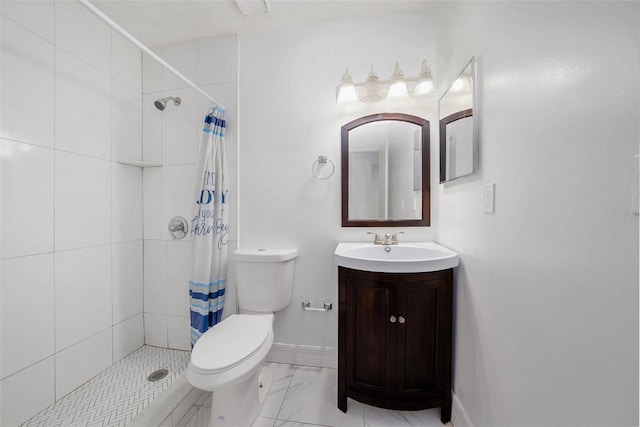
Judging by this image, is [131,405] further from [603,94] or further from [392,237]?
[603,94]

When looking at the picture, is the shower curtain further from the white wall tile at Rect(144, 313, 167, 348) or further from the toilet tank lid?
the white wall tile at Rect(144, 313, 167, 348)

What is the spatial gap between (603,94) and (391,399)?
141 centimetres

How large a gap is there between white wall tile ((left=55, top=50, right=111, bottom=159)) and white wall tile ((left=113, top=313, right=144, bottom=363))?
1193 mm

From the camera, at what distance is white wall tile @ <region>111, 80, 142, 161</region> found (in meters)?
1.62

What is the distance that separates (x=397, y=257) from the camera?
4.80ft

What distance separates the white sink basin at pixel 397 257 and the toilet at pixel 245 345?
0.47 metres

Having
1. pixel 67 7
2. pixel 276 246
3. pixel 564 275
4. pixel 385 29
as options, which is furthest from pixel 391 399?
pixel 67 7

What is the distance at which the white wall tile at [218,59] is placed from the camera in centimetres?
173

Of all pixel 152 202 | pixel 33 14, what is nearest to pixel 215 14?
pixel 33 14

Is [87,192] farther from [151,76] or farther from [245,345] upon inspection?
[245,345]

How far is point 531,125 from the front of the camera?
0.75 metres

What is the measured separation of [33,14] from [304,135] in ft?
5.05

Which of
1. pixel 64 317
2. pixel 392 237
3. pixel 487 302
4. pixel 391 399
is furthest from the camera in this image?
pixel 392 237

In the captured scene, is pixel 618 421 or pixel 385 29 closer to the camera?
pixel 618 421
